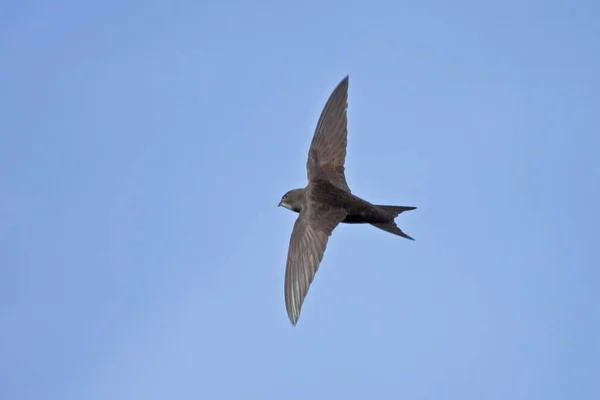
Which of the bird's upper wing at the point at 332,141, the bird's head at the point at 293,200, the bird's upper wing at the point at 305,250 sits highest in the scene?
the bird's upper wing at the point at 332,141

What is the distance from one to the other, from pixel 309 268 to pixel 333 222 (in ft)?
3.00

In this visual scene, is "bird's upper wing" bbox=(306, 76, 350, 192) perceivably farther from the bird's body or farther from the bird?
the bird's body

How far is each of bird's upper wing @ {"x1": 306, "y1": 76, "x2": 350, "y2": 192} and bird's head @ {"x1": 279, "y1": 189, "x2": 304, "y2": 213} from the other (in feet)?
1.00

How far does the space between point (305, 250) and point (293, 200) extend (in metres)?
1.56

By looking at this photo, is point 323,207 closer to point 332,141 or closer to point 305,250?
point 305,250

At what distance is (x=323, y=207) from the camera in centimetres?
1234

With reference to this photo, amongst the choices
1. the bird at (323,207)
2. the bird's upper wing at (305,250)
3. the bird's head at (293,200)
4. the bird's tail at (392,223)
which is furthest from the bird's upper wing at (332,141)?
the bird's tail at (392,223)

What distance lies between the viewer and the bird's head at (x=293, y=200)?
13.0 m

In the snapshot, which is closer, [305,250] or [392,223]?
[305,250]

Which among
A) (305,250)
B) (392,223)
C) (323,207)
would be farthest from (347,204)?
(305,250)

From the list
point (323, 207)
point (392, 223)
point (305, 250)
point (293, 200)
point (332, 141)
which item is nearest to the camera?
point (305, 250)

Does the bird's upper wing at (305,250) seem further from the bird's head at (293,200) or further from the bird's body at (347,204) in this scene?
the bird's head at (293,200)

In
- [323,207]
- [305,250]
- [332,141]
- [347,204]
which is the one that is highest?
[332,141]

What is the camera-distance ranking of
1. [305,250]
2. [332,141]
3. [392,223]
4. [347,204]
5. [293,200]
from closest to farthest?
[305,250] → [392,223] → [347,204] → [293,200] → [332,141]
